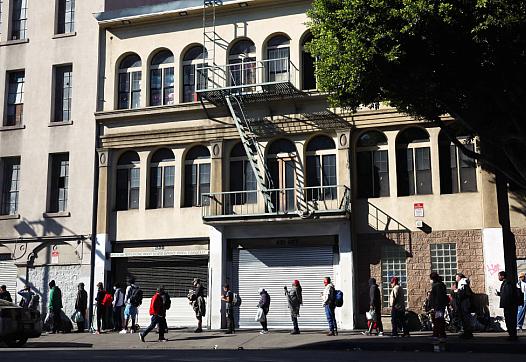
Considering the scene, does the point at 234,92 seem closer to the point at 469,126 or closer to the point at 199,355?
the point at 469,126

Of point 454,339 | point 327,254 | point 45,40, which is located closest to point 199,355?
point 454,339

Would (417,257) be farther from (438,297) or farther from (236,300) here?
A: (236,300)

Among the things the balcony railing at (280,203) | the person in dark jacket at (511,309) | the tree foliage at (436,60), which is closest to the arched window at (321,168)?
the balcony railing at (280,203)

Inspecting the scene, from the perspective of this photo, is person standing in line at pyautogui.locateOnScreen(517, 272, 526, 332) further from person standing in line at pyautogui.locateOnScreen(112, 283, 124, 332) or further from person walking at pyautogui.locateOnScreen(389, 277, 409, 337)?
person standing in line at pyautogui.locateOnScreen(112, 283, 124, 332)

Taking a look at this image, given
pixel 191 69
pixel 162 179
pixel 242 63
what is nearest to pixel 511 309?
pixel 242 63

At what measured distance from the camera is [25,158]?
86.4ft

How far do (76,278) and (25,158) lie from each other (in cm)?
522

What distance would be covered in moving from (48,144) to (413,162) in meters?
13.7

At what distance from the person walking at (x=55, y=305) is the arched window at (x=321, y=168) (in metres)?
9.30

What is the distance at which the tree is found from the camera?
14.5 metres

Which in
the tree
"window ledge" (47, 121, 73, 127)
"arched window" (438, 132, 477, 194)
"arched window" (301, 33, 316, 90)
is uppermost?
"arched window" (301, 33, 316, 90)

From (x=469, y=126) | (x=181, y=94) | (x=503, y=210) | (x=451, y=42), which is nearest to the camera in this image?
(x=451, y=42)

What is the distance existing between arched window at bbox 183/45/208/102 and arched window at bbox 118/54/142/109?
73.5 inches

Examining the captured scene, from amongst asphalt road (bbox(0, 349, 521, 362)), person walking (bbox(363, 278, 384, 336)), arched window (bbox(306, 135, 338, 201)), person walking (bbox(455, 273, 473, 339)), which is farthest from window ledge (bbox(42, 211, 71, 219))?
person walking (bbox(455, 273, 473, 339))
